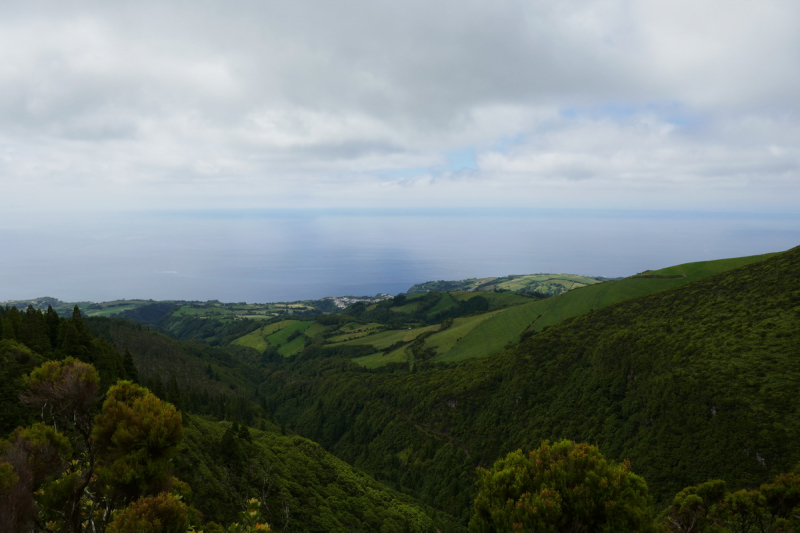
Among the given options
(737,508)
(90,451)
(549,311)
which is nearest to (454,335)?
(549,311)

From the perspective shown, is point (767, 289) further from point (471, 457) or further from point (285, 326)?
point (285, 326)

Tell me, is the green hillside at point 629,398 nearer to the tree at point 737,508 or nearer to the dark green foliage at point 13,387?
the tree at point 737,508

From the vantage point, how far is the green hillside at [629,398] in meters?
40.4

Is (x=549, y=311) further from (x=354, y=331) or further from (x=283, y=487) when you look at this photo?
(x=354, y=331)

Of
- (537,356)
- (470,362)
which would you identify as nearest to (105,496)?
(537,356)

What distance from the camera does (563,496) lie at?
1404cm

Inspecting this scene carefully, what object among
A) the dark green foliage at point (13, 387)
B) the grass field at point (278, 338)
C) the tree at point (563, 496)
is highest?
the dark green foliage at point (13, 387)

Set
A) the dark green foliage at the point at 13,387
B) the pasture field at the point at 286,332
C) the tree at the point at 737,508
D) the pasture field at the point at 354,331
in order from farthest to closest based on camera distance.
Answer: the pasture field at the point at 286,332 → the pasture field at the point at 354,331 → the dark green foliage at the point at 13,387 → the tree at the point at 737,508

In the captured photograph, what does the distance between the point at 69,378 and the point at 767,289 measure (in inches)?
3124

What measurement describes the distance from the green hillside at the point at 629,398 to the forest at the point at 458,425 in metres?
0.29

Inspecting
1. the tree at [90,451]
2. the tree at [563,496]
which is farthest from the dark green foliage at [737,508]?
the tree at [90,451]

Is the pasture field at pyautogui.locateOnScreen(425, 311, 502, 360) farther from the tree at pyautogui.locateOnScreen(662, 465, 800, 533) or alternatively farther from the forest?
the tree at pyautogui.locateOnScreen(662, 465, 800, 533)

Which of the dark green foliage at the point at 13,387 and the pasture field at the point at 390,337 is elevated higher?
the dark green foliage at the point at 13,387

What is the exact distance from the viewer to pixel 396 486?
239ft
